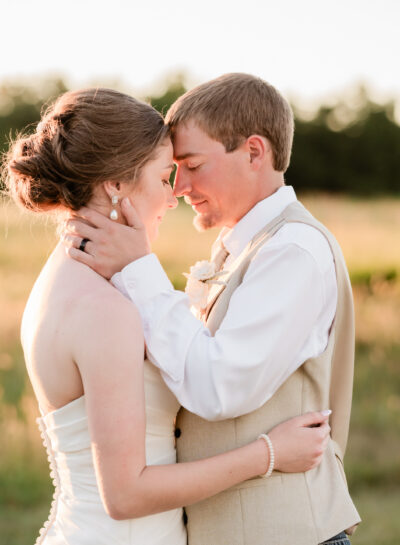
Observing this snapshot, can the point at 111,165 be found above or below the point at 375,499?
above

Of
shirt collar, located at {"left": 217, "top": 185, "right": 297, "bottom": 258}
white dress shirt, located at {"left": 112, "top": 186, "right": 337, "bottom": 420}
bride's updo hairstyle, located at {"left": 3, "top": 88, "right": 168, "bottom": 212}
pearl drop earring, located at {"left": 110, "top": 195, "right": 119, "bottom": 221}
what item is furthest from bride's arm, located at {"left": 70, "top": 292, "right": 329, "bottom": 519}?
shirt collar, located at {"left": 217, "top": 185, "right": 297, "bottom": 258}

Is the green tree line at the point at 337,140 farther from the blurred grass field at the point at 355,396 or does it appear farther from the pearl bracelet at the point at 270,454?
the pearl bracelet at the point at 270,454

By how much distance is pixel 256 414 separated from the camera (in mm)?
2545

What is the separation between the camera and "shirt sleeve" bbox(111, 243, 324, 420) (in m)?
2.36

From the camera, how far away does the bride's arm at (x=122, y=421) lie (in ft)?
7.31

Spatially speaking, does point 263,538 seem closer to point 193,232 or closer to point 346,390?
point 346,390

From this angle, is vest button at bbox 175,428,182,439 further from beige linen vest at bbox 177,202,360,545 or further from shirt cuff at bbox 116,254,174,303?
shirt cuff at bbox 116,254,174,303

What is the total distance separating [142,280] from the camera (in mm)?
2443

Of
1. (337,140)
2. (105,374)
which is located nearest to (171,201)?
(105,374)

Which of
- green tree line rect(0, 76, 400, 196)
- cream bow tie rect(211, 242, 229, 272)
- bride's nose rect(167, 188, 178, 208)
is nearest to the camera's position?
bride's nose rect(167, 188, 178, 208)

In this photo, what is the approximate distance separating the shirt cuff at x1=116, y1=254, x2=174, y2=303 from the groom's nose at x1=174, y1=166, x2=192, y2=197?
0.73 metres

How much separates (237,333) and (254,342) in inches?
2.5

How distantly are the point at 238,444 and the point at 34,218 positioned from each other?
3.96 ft

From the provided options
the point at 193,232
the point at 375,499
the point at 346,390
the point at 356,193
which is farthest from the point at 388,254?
the point at 356,193
